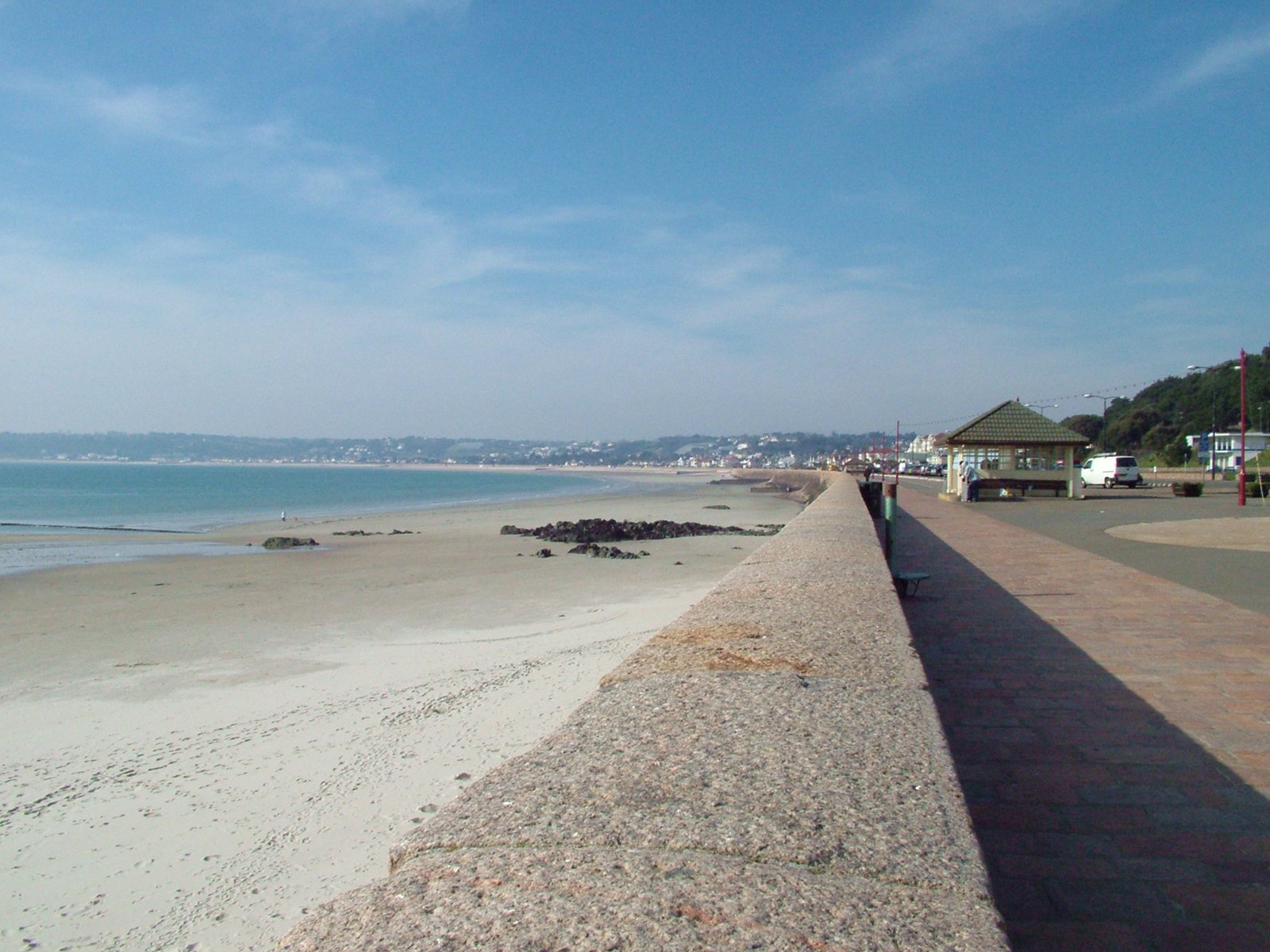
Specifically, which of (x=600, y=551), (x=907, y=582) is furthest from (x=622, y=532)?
(x=907, y=582)

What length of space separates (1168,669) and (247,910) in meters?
5.84

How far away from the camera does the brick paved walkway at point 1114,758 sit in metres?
3.21

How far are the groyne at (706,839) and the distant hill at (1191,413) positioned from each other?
264 ft

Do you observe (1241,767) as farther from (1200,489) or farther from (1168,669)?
(1200,489)

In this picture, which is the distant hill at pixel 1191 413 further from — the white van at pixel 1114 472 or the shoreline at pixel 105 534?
the shoreline at pixel 105 534

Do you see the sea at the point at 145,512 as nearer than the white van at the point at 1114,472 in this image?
Yes

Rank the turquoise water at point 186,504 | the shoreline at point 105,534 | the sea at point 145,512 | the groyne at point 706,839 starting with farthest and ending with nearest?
the turquoise water at point 186,504 < the sea at point 145,512 < the shoreline at point 105,534 < the groyne at point 706,839

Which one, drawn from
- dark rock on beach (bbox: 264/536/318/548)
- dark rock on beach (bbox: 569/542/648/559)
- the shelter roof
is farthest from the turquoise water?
the shelter roof

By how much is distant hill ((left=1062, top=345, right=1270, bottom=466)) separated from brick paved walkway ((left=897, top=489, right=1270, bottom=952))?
7447cm

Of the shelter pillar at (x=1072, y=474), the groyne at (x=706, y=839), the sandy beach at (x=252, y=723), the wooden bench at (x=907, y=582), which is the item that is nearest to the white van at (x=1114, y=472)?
the shelter pillar at (x=1072, y=474)

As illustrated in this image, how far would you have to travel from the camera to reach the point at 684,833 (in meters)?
2.19

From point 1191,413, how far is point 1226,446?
13.2 meters

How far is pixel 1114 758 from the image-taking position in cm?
477

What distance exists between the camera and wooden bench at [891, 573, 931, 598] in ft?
31.8
